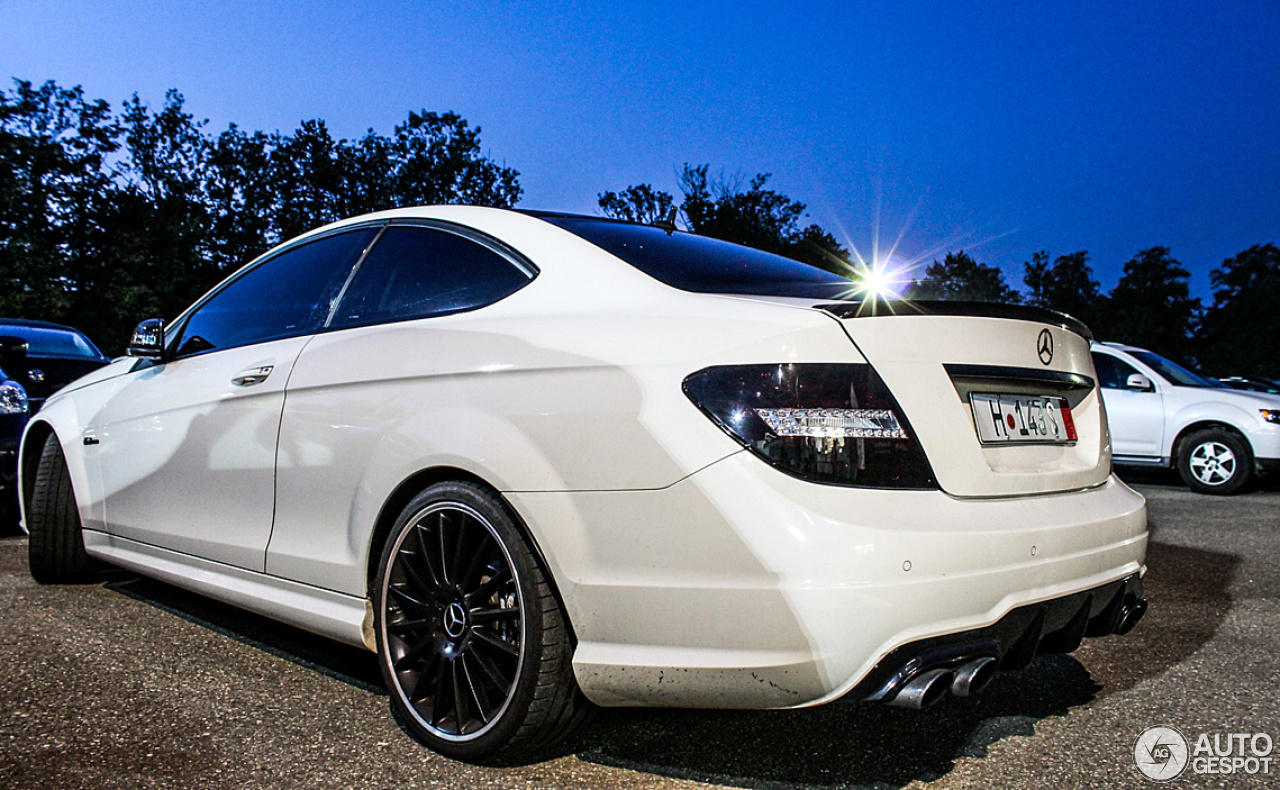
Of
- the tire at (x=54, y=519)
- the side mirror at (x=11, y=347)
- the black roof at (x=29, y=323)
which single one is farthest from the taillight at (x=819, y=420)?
the black roof at (x=29, y=323)

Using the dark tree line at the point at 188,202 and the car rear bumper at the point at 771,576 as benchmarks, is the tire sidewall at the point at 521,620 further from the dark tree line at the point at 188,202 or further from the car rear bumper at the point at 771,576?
the dark tree line at the point at 188,202

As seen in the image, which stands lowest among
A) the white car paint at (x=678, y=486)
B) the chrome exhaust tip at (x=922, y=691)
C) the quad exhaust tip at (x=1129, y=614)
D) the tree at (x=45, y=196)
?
the quad exhaust tip at (x=1129, y=614)

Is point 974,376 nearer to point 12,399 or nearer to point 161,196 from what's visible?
point 12,399

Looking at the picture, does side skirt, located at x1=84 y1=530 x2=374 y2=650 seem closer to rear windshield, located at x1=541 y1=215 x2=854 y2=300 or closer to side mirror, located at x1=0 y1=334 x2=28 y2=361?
rear windshield, located at x1=541 y1=215 x2=854 y2=300

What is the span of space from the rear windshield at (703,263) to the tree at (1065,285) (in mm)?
79375

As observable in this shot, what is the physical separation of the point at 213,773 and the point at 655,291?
158 centimetres

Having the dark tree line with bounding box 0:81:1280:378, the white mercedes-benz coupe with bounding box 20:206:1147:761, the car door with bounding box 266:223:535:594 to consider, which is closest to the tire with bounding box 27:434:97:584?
the white mercedes-benz coupe with bounding box 20:206:1147:761

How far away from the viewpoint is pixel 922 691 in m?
1.81

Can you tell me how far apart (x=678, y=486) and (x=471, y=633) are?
2.43 feet

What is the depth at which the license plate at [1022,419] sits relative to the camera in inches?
83.7

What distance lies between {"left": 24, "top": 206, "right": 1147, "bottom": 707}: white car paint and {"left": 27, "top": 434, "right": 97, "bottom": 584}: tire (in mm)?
1927

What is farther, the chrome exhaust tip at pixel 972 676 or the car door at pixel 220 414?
the car door at pixel 220 414

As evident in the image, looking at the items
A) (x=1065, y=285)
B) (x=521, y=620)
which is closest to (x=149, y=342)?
(x=521, y=620)

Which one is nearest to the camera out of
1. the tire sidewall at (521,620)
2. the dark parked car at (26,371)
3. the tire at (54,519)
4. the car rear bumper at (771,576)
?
the car rear bumper at (771,576)
